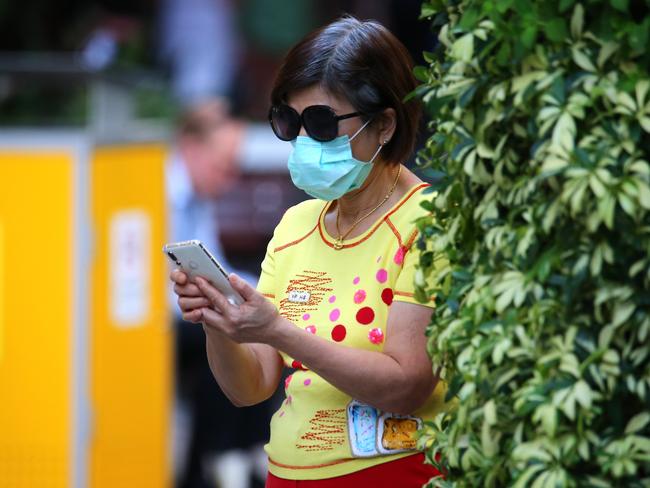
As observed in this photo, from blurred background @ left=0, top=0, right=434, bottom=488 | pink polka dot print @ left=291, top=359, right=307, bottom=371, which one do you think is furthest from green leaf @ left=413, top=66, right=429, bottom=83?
blurred background @ left=0, top=0, right=434, bottom=488

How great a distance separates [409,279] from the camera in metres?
2.62

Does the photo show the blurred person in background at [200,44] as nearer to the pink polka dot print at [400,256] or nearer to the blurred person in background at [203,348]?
the blurred person in background at [203,348]

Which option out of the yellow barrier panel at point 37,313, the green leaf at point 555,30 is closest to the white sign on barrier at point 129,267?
the yellow barrier panel at point 37,313

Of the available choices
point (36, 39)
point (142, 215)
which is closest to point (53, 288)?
point (142, 215)

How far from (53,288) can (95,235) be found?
31 cm

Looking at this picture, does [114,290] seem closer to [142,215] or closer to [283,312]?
[142,215]

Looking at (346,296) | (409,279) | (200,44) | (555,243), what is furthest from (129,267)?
(200,44)

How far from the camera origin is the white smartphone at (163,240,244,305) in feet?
8.36

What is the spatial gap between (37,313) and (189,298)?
301 centimetres

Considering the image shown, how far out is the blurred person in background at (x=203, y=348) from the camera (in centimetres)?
→ 712

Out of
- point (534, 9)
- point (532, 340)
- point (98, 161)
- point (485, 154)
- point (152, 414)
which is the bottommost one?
point (152, 414)

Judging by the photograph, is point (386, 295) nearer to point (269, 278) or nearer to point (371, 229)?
point (371, 229)

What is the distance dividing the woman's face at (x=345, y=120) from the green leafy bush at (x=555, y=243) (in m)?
0.48

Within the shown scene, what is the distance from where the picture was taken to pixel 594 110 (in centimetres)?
204
